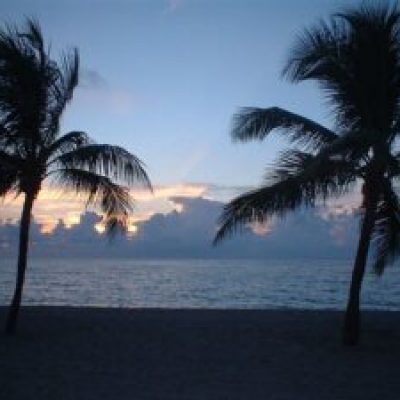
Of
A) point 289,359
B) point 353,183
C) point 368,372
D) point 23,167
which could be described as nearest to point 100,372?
point 289,359

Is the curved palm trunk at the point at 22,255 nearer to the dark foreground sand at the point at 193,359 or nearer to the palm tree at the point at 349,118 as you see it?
the dark foreground sand at the point at 193,359

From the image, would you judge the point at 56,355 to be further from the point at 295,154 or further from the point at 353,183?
the point at 353,183

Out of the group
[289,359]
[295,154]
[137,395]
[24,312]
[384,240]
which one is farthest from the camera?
[24,312]

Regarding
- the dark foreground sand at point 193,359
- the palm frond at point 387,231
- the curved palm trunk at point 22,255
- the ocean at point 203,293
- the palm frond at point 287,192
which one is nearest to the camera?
the dark foreground sand at point 193,359

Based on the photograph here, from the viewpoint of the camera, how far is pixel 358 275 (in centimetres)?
1221

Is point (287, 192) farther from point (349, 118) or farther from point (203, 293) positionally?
point (203, 293)

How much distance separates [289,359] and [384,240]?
4.57 meters

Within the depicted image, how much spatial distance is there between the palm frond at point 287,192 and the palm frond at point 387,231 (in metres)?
1.26

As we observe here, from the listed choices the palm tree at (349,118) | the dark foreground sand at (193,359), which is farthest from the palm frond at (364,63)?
the dark foreground sand at (193,359)

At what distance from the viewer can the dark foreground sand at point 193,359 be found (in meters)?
8.48

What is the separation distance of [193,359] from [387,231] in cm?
570

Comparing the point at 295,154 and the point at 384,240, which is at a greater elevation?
the point at 295,154

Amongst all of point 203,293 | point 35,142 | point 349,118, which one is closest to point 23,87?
point 35,142

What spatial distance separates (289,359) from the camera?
1097 cm
